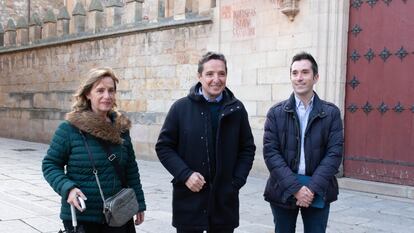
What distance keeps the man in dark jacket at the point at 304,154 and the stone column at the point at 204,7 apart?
6.64m

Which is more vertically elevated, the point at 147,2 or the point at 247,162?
the point at 147,2

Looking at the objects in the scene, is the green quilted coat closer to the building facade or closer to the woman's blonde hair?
the woman's blonde hair

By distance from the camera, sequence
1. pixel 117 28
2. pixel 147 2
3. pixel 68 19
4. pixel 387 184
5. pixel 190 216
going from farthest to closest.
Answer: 1. pixel 68 19
2. pixel 147 2
3. pixel 117 28
4. pixel 387 184
5. pixel 190 216

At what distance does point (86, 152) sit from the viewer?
2.81 metres

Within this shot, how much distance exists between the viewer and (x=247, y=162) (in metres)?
3.08

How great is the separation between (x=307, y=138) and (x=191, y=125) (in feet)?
2.51

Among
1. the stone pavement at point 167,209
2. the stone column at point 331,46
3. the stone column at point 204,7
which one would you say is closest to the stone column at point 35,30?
the stone column at point 204,7

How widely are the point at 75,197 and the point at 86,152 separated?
27 cm

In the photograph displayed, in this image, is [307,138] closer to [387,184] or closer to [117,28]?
[387,184]

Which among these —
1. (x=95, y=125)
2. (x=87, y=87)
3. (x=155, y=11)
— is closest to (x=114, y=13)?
(x=155, y=11)

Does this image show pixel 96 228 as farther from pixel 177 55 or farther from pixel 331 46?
pixel 177 55

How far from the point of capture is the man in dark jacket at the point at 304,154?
307 centimetres

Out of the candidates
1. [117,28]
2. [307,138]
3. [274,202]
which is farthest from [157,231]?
[117,28]

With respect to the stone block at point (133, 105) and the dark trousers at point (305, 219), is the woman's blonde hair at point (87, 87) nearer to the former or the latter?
the dark trousers at point (305, 219)
